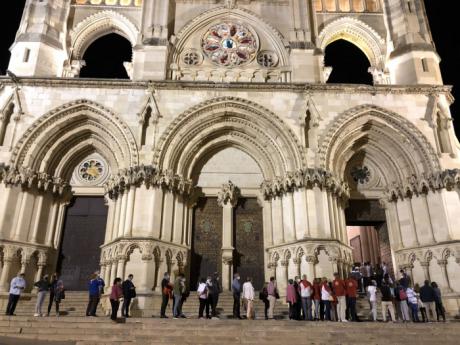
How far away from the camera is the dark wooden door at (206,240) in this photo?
1355 centimetres

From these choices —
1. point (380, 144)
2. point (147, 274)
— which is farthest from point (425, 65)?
point (147, 274)

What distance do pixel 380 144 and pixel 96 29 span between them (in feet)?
45.7

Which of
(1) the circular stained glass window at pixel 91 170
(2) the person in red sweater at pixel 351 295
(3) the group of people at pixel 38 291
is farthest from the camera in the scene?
(1) the circular stained glass window at pixel 91 170

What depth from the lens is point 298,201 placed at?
1302cm

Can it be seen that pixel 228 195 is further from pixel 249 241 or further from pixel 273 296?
pixel 273 296

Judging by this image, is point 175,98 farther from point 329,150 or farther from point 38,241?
point 38,241

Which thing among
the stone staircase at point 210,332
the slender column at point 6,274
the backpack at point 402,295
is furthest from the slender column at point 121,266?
the backpack at point 402,295

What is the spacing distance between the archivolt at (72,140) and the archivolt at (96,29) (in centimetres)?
524

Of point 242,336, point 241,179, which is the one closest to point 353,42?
point 241,179

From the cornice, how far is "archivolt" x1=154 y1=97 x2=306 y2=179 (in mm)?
737

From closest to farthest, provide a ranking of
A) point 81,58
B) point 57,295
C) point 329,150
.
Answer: point 57,295 → point 329,150 → point 81,58

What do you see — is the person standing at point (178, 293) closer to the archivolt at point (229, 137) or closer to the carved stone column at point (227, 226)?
the carved stone column at point (227, 226)

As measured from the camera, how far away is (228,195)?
564 inches

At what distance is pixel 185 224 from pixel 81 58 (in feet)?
32.9
